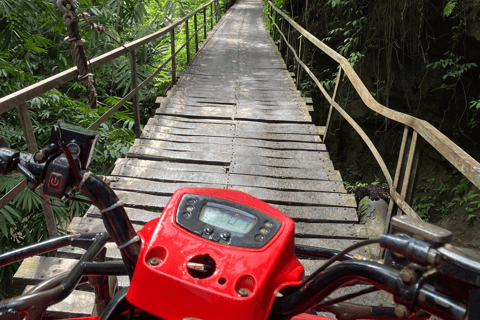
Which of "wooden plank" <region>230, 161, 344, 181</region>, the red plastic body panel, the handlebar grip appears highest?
the handlebar grip

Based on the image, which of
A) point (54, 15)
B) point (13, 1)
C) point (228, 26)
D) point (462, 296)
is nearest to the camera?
point (462, 296)

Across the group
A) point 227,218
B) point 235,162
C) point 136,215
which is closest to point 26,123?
point 136,215

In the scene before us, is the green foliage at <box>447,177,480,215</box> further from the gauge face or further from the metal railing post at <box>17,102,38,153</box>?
the gauge face

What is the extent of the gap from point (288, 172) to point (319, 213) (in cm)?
64

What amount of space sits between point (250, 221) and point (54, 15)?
461 centimetres

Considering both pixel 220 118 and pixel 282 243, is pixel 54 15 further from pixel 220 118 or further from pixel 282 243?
pixel 282 243

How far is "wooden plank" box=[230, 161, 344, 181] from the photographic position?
10.7 ft

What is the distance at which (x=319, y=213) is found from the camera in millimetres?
2770

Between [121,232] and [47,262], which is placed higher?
[121,232]

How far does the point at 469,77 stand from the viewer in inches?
300

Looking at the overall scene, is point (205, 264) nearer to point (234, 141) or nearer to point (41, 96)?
point (234, 141)

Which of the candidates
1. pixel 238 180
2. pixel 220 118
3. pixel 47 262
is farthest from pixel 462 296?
pixel 220 118

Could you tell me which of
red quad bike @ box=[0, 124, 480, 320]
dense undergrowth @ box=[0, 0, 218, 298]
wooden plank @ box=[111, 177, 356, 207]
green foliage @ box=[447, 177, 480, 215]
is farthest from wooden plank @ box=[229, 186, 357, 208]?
green foliage @ box=[447, 177, 480, 215]

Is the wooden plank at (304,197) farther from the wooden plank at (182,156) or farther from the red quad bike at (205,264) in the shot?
the red quad bike at (205,264)
